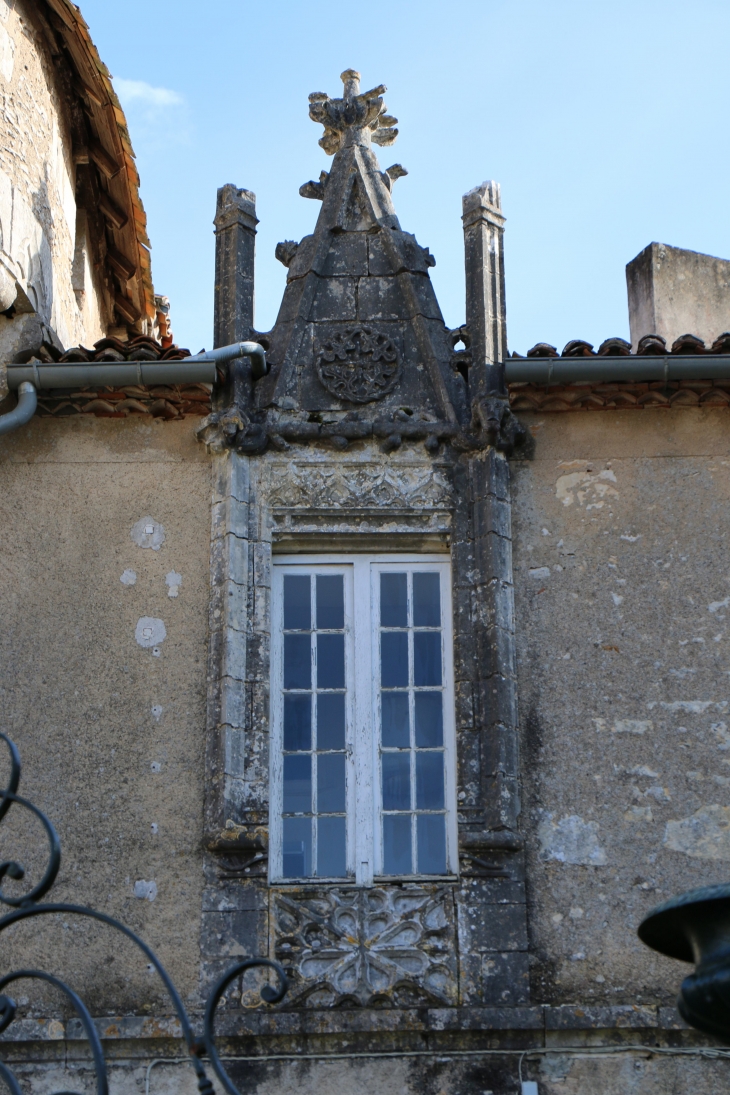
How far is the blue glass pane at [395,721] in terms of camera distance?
8.18m

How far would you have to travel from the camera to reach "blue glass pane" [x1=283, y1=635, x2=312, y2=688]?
27.3 feet

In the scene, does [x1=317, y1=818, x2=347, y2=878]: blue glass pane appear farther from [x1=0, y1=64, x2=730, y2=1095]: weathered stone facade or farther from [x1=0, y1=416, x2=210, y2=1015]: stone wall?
[x1=0, y1=416, x2=210, y2=1015]: stone wall

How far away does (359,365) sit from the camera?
8.98 m

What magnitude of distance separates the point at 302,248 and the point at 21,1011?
4.48 metres

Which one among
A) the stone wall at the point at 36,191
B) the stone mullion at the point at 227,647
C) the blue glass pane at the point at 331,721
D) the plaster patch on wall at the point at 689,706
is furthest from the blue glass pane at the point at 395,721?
the stone wall at the point at 36,191

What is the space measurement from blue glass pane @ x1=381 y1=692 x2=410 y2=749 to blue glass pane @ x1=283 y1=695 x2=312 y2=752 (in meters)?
0.37

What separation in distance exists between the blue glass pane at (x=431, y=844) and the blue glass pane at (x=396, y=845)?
0.05 m

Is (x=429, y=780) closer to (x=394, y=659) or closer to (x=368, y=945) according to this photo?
(x=394, y=659)

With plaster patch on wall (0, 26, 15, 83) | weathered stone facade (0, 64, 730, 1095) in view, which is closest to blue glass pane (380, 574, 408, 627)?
Result: weathered stone facade (0, 64, 730, 1095)

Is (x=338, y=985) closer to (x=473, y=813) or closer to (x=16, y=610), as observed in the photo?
(x=473, y=813)

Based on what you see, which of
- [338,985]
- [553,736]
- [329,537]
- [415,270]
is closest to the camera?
[338,985]

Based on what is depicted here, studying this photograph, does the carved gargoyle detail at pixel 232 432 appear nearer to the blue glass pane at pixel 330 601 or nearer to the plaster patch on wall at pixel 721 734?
the blue glass pane at pixel 330 601

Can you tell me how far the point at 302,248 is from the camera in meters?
9.45

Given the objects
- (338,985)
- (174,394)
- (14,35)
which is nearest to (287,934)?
(338,985)
